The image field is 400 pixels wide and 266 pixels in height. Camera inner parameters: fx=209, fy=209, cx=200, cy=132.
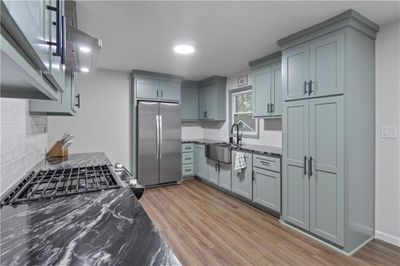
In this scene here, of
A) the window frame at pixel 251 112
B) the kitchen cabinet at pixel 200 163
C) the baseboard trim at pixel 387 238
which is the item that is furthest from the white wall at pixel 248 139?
the baseboard trim at pixel 387 238

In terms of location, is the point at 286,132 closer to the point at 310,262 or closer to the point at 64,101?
the point at 310,262

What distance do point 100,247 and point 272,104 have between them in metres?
3.10

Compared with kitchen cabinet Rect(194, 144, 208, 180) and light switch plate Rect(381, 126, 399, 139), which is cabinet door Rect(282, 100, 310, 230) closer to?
light switch plate Rect(381, 126, 399, 139)

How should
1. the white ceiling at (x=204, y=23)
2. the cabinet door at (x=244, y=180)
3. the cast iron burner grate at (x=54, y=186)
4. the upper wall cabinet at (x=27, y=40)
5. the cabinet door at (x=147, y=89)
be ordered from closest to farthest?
the upper wall cabinet at (x=27, y=40), the cast iron burner grate at (x=54, y=186), the white ceiling at (x=204, y=23), the cabinet door at (x=244, y=180), the cabinet door at (x=147, y=89)

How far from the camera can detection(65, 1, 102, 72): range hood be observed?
1.23 metres

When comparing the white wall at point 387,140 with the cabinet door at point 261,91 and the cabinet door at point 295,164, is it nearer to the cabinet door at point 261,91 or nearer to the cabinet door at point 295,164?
the cabinet door at point 295,164

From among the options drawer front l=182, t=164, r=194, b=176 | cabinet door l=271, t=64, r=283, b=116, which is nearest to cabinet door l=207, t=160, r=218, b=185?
drawer front l=182, t=164, r=194, b=176

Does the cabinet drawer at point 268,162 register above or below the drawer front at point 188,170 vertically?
above

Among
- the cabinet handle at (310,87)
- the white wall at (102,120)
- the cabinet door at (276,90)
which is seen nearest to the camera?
the cabinet handle at (310,87)

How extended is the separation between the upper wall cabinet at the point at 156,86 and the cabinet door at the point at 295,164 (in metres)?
2.57

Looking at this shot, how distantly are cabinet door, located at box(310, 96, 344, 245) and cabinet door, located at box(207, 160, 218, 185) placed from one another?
1.97m

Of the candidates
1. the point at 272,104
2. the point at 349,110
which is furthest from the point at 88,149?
the point at 349,110

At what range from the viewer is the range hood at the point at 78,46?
1.23 meters

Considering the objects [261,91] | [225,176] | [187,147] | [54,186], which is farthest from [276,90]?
[54,186]
